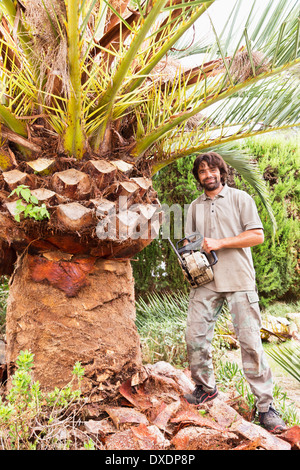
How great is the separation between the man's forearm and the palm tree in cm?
43

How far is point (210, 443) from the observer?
75.4 inches

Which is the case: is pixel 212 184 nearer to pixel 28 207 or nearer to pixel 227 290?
pixel 227 290

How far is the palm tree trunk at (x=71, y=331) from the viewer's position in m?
2.29

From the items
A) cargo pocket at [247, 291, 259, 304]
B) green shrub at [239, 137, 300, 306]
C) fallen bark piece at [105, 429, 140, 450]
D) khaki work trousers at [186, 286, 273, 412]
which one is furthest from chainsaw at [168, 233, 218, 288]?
green shrub at [239, 137, 300, 306]

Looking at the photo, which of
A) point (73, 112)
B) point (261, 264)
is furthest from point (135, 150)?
point (261, 264)

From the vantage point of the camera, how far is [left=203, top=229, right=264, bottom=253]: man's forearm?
8.34ft

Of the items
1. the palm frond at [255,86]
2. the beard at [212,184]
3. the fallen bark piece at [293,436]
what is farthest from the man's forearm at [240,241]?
the fallen bark piece at [293,436]

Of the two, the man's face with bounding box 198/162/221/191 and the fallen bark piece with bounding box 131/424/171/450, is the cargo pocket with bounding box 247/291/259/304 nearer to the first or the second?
the man's face with bounding box 198/162/221/191

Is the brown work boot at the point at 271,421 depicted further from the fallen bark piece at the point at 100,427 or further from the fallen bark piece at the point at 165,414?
the fallen bark piece at the point at 100,427

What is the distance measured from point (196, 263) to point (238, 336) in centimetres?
55

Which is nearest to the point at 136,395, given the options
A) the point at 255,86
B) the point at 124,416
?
the point at 124,416

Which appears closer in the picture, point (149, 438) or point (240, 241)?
point (149, 438)

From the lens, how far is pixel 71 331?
2.30m

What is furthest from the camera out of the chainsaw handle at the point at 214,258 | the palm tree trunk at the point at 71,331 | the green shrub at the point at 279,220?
the green shrub at the point at 279,220
